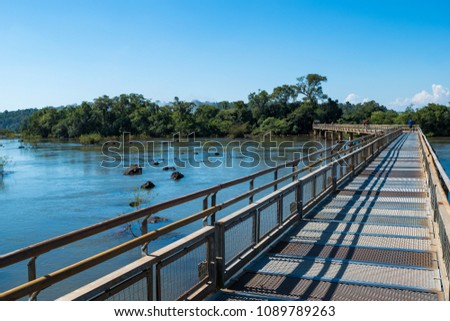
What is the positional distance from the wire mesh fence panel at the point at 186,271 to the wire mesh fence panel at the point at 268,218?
173cm

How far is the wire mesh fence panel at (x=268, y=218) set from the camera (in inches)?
275

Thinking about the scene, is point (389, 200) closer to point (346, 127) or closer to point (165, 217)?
point (165, 217)

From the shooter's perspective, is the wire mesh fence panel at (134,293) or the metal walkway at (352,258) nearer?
the wire mesh fence panel at (134,293)

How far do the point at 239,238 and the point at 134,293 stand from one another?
2375 millimetres

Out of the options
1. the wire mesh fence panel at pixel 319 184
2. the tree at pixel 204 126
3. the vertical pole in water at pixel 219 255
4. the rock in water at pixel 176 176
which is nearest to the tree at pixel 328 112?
the tree at pixel 204 126

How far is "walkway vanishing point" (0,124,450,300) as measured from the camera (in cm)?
379

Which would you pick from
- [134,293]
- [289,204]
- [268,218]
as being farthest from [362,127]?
[134,293]

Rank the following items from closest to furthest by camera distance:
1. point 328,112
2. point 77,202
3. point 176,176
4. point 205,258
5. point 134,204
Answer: point 205,258 → point 134,204 → point 77,202 → point 176,176 → point 328,112

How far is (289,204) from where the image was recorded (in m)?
8.46

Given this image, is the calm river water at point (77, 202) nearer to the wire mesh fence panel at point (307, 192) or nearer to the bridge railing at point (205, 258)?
the wire mesh fence panel at point (307, 192)

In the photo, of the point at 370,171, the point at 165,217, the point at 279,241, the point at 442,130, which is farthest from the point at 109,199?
the point at 442,130

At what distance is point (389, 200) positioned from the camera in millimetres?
11195

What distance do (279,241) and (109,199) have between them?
1658 cm

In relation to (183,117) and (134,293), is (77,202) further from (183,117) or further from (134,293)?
(183,117)
